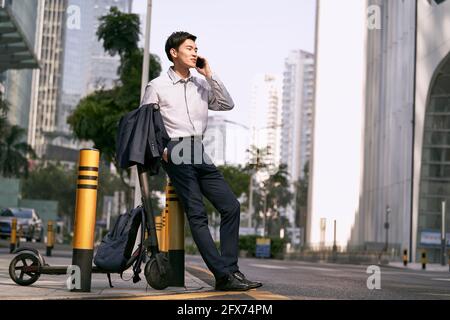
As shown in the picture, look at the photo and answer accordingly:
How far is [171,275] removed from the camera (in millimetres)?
7430

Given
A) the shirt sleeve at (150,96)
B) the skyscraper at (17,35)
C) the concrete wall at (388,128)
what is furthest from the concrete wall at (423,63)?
the shirt sleeve at (150,96)

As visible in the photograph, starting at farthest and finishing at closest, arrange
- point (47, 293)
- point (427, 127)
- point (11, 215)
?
1. point (427, 127)
2. point (11, 215)
3. point (47, 293)

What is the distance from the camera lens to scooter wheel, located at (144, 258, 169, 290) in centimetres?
698

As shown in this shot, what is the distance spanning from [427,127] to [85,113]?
2171 centimetres

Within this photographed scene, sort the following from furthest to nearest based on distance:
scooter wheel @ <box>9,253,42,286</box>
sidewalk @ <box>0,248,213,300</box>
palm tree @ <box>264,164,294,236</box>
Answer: palm tree @ <box>264,164,294,236</box>, scooter wheel @ <box>9,253,42,286</box>, sidewalk @ <box>0,248,213,300</box>

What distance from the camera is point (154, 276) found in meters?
6.99

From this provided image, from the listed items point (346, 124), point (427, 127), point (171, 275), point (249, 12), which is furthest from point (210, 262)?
point (346, 124)

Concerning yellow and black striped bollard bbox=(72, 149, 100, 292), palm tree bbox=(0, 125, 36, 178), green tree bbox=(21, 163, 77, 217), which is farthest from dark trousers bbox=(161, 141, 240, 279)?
green tree bbox=(21, 163, 77, 217)

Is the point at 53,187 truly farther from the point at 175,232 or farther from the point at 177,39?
the point at 177,39

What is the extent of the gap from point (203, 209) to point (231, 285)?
2.06 ft

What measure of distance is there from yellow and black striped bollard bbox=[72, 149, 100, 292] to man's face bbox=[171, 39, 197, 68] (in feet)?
3.42

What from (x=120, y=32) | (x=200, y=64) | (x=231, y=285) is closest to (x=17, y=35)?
(x=120, y=32)

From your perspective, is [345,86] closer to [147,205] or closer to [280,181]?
[280,181]

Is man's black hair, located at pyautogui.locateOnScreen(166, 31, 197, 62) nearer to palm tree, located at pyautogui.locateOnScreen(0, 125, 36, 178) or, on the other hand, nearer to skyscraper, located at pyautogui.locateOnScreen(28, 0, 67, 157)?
palm tree, located at pyautogui.locateOnScreen(0, 125, 36, 178)
